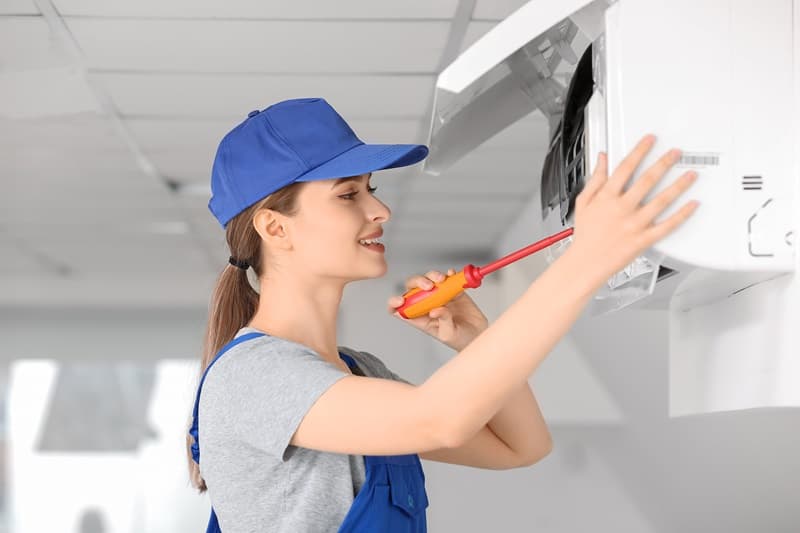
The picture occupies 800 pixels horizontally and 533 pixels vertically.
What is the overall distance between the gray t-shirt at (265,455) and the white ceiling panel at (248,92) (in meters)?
1.30

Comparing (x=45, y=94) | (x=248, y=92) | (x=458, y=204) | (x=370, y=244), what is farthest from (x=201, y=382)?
(x=458, y=204)

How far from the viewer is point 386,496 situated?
1.04 metres

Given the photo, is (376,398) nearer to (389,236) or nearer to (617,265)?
(617,265)

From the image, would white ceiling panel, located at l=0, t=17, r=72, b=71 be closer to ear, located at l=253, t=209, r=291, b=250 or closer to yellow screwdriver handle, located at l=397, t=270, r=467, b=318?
ear, located at l=253, t=209, r=291, b=250

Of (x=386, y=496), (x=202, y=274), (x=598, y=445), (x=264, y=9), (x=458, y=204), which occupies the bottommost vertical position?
(x=598, y=445)

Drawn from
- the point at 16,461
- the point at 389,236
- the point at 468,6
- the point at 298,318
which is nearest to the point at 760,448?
the point at 468,6

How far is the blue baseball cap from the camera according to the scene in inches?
42.4

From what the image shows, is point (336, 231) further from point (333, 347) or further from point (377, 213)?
point (333, 347)

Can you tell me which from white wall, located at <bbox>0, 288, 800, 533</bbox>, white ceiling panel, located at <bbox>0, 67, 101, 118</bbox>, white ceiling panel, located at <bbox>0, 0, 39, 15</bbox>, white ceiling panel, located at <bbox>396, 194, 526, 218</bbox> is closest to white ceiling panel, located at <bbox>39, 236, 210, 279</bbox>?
white wall, located at <bbox>0, 288, 800, 533</bbox>

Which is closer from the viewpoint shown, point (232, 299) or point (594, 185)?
point (594, 185)

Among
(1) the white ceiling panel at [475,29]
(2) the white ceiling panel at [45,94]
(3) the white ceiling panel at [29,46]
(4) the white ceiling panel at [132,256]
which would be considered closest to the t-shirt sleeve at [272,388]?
(1) the white ceiling panel at [475,29]

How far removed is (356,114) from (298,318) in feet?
4.88

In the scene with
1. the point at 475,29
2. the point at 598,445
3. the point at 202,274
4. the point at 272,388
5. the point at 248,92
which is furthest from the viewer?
the point at 202,274

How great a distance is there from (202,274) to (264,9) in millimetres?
3399
